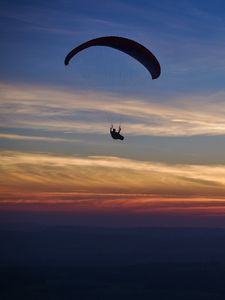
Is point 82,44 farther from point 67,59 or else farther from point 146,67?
point 146,67

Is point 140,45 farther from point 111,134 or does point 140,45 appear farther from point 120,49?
point 111,134

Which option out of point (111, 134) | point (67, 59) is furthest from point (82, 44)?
point (111, 134)

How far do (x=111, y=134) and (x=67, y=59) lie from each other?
6449 millimetres

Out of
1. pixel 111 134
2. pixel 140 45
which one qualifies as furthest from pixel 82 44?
pixel 111 134

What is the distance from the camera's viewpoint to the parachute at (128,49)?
39.8m

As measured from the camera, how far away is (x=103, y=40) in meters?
40.2

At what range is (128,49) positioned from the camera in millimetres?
40719

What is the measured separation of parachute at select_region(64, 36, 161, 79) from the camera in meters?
39.8

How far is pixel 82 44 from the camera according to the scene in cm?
3953

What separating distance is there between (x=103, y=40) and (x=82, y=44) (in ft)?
5.59

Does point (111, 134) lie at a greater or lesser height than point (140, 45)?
lesser

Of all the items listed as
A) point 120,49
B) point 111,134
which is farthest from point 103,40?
point 111,134

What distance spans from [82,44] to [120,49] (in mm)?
3256

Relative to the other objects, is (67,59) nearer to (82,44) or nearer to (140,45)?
(82,44)
